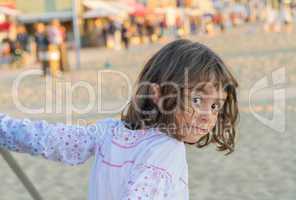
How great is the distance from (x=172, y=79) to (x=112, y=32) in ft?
101

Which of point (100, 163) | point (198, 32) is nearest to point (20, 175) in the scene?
point (100, 163)

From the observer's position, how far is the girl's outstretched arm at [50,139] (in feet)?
6.05

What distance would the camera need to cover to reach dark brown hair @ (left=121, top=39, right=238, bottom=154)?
1631mm

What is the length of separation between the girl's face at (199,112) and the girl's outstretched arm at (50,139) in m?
0.28

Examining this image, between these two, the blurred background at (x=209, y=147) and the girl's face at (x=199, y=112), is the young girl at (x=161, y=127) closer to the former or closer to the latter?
the girl's face at (x=199, y=112)

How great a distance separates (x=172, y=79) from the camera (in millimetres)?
1634

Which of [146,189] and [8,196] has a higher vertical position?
[146,189]

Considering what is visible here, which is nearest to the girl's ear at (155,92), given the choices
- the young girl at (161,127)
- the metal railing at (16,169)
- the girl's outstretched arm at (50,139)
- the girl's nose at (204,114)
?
the young girl at (161,127)

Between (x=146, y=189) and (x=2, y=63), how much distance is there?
23.8 metres

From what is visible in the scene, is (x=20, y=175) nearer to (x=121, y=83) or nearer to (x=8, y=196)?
(x=8, y=196)

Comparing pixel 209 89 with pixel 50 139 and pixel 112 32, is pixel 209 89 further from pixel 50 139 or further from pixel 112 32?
pixel 112 32

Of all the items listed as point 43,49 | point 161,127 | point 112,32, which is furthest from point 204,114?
point 112,32

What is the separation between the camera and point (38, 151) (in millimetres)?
1854

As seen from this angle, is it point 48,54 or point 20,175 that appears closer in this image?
point 20,175
